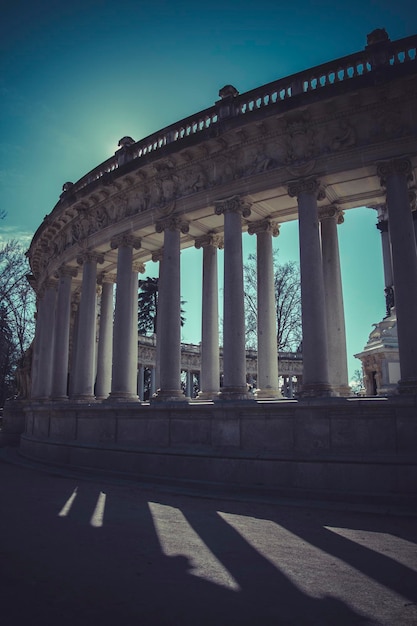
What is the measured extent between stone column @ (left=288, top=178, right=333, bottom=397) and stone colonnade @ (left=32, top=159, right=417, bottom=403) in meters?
0.04

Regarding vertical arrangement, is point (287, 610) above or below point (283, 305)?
below

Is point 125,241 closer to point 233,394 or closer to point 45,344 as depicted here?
point 45,344

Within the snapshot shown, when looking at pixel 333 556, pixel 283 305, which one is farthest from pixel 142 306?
pixel 333 556

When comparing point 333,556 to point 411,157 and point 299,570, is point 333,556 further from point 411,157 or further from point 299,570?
point 411,157

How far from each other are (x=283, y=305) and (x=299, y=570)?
44.8 m

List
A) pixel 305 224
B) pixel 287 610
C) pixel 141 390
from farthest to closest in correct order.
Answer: pixel 141 390
pixel 305 224
pixel 287 610

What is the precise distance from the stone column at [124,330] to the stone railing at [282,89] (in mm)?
5409

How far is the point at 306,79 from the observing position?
21219 millimetres

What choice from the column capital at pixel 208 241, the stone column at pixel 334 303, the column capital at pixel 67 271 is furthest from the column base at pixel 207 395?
the column capital at pixel 67 271

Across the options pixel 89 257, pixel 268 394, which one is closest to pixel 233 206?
pixel 268 394

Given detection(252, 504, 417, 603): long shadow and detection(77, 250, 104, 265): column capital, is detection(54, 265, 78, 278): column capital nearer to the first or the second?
detection(77, 250, 104, 265): column capital

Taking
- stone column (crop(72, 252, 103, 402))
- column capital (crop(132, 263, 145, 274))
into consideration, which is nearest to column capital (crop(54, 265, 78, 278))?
stone column (crop(72, 252, 103, 402))

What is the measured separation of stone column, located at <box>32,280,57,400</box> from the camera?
32.5 meters

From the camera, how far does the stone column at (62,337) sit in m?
30.3
